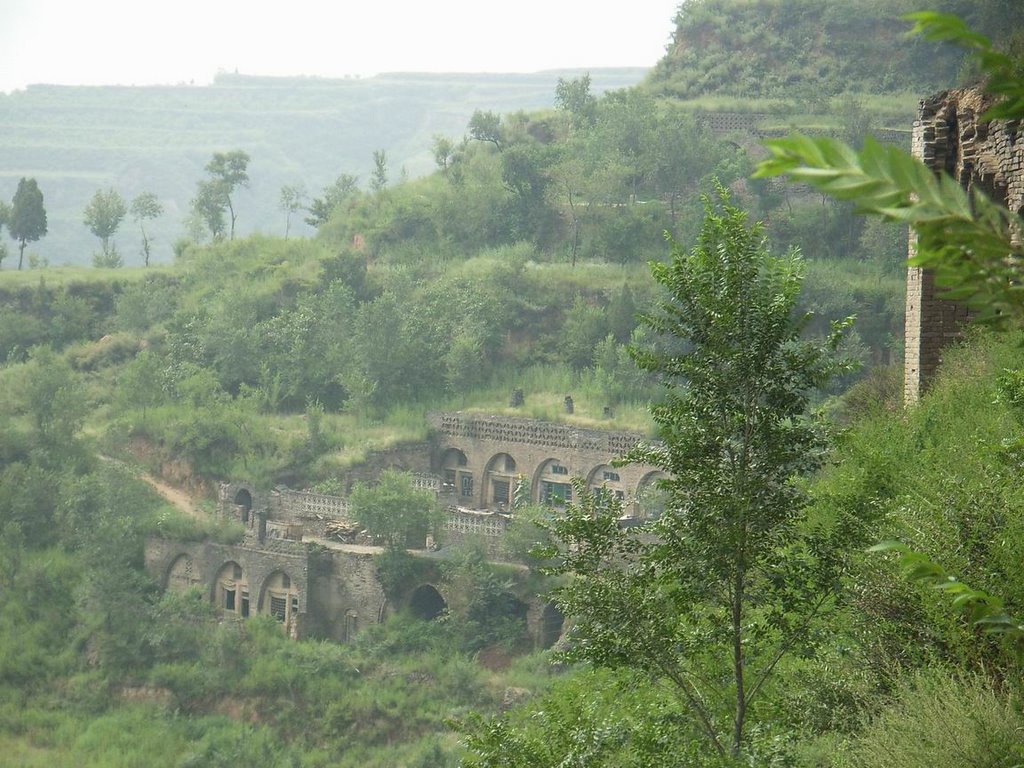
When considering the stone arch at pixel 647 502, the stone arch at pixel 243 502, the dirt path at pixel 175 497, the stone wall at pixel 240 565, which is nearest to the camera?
the stone arch at pixel 647 502

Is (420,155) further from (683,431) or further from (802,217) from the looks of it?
(683,431)

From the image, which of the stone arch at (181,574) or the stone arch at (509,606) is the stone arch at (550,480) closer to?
the stone arch at (509,606)

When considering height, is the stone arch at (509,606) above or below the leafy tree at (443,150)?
below

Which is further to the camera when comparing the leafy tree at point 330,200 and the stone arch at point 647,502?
the leafy tree at point 330,200

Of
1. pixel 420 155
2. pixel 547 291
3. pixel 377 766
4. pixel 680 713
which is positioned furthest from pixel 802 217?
pixel 420 155

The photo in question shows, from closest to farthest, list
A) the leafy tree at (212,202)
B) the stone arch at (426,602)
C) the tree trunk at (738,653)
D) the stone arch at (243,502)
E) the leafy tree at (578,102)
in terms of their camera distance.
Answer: the tree trunk at (738,653), the stone arch at (426,602), the stone arch at (243,502), the leafy tree at (578,102), the leafy tree at (212,202)

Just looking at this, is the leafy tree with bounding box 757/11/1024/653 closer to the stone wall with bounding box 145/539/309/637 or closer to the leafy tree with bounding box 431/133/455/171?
the stone wall with bounding box 145/539/309/637

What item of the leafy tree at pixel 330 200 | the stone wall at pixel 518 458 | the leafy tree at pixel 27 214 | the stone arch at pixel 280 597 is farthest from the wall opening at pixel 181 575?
the leafy tree at pixel 27 214

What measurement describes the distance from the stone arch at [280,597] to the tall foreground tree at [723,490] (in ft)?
84.0

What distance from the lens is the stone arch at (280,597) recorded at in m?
35.5

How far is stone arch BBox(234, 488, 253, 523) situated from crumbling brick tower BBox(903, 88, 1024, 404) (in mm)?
22976

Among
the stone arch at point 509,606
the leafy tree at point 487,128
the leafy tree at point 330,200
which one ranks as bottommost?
the stone arch at point 509,606

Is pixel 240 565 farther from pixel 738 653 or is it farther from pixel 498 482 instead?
pixel 738 653

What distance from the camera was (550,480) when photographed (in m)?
39.8
